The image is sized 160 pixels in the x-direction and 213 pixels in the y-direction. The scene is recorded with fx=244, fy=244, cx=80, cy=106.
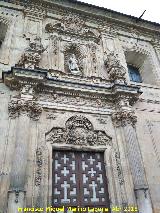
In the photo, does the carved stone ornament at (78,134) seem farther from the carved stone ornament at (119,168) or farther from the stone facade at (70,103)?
the carved stone ornament at (119,168)

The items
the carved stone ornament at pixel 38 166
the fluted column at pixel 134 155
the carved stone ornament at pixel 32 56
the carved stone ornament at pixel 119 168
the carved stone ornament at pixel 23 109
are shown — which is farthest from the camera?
the carved stone ornament at pixel 32 56

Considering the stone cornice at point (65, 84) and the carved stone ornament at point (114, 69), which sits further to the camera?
the carved stone ornament at point (114, 69)

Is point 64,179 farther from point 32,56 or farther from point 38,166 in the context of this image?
point 32,56

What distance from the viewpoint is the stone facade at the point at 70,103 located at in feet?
18.1

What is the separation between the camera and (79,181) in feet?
19.1

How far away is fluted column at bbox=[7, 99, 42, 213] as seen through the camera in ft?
15.6

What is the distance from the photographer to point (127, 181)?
5938 millimetres

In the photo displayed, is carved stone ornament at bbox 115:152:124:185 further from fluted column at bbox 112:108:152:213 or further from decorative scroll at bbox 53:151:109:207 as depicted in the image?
decorative scroll at bbox 53:151:109:207

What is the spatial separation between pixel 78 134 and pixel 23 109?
1.54 meters

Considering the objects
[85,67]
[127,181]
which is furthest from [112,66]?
[127,181]

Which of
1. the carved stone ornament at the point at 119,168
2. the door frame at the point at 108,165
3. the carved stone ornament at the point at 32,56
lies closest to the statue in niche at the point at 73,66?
the carved stone ornament at the point at 32,56

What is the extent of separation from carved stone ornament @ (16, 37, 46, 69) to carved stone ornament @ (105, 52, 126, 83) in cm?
217

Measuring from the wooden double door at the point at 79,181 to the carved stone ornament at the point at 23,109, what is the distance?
1.11 m

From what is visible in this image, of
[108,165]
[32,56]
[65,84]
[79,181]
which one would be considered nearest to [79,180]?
[79,181]
